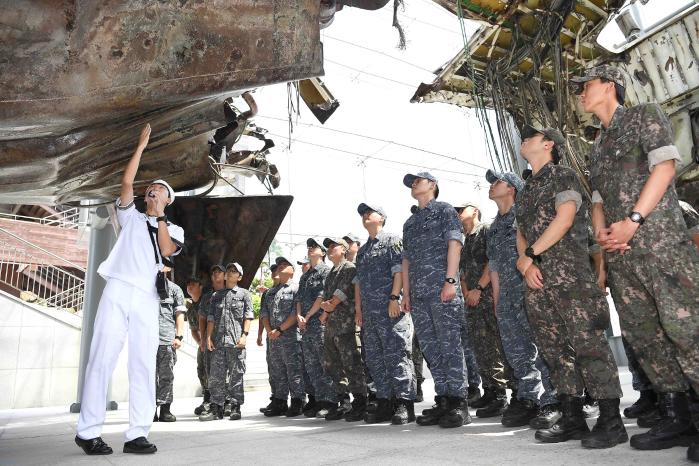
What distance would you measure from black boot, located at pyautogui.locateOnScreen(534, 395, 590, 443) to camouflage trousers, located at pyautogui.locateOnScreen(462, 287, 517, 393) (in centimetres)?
154

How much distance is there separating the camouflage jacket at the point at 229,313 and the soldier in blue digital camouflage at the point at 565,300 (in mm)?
3448

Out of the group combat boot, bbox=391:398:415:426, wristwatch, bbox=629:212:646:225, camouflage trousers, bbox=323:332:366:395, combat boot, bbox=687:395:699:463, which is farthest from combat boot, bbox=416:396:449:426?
wristwatch, bbox=629:212:646:225

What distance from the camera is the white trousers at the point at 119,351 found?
2.86 metres

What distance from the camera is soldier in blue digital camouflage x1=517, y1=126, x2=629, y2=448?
244cm

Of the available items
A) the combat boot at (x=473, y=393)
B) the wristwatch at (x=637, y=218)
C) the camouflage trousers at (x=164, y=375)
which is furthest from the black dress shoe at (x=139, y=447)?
the combat boot at (x=473, y=393)

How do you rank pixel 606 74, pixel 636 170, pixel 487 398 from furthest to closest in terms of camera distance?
pixel 487 398, pixel 606 74, pixel 636 170

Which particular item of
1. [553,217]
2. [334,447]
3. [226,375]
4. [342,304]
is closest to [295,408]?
[226,375]

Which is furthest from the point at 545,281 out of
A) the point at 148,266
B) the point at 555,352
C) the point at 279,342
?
the point at 279,342

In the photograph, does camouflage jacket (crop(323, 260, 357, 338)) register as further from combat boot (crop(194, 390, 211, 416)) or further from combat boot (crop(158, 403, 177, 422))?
combat boot (crop(158, 403, 177, 422))

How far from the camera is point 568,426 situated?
8.53 ft

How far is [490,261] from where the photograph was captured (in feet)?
12.9

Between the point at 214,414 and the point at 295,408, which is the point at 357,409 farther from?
the point at 214,414

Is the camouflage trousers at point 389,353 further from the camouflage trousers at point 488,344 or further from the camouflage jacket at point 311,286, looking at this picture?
the camouflage jacket at point 311,286

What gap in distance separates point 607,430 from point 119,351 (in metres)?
2.54
